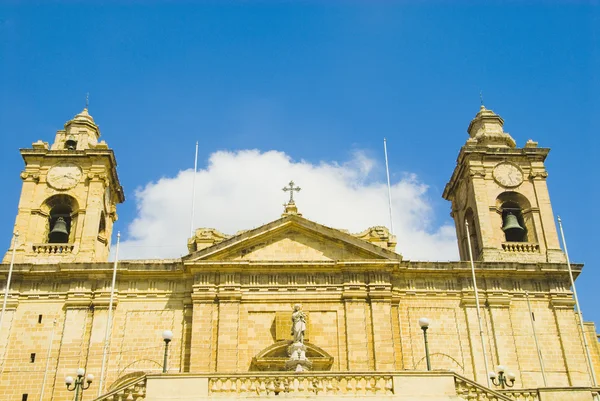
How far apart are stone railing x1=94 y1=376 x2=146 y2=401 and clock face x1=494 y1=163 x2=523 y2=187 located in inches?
780

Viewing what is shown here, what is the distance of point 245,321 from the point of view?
88.6 feet

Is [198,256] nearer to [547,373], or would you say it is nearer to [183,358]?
[183,358]

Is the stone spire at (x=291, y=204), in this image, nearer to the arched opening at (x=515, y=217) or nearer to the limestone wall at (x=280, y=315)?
the limestone wall at (x=280, y=315)

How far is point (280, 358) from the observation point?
25828 millimetres

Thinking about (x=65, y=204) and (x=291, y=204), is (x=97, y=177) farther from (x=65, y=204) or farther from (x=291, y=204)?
(x=291, y=204)

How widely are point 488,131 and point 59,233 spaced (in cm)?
2082

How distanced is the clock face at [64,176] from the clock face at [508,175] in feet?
62.5

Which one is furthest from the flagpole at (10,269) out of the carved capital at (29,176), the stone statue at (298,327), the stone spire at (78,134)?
the stone statue at (298,327)

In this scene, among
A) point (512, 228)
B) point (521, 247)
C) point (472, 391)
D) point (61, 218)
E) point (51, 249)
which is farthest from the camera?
point (512, 228)

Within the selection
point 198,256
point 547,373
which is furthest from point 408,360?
point 198,256

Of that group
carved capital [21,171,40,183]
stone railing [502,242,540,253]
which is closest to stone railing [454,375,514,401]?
stone railing [502,242,540,253]

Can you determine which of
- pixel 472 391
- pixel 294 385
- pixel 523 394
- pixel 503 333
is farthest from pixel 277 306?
pixel 523 394

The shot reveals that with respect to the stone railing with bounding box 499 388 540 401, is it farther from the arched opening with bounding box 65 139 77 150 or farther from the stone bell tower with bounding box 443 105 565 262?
the arched opening with bounding box 65 139 77 150

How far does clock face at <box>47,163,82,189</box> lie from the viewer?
31016 mm
